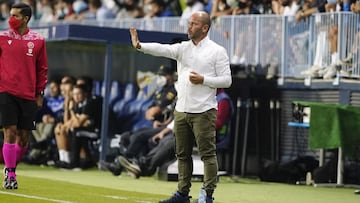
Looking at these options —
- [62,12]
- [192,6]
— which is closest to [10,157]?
[192,6]

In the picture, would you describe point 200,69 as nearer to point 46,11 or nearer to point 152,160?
point 152,160

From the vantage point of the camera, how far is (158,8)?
73.3ft

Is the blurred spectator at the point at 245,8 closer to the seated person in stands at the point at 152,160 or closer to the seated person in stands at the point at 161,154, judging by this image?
the seated person in stands at the point at 161,154

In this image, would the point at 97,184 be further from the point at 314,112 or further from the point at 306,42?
the point at 306,42

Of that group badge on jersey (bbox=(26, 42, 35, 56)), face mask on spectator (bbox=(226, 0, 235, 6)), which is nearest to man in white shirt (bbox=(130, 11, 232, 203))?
badge on jersey (bbox=(26, 42, 35, 56))

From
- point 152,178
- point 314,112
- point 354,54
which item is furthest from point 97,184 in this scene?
point 354,54

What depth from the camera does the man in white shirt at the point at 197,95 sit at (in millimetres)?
11352

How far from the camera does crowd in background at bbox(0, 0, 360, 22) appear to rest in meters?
18.7

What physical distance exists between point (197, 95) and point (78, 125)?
27.7ft

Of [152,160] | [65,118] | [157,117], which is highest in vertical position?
[157,117]

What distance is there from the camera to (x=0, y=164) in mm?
19219

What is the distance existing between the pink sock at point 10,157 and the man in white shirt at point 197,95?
2.22 meters

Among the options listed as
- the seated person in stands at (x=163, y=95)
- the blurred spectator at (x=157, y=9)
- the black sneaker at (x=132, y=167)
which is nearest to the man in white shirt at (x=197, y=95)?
the black sneaker at (x=132, y=167)

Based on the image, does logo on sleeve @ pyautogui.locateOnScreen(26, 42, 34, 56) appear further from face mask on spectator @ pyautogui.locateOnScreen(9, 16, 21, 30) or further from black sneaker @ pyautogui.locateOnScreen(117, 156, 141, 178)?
black sneaker @ pyautogui.locateOnScreen(117, 156, 141, 178)
